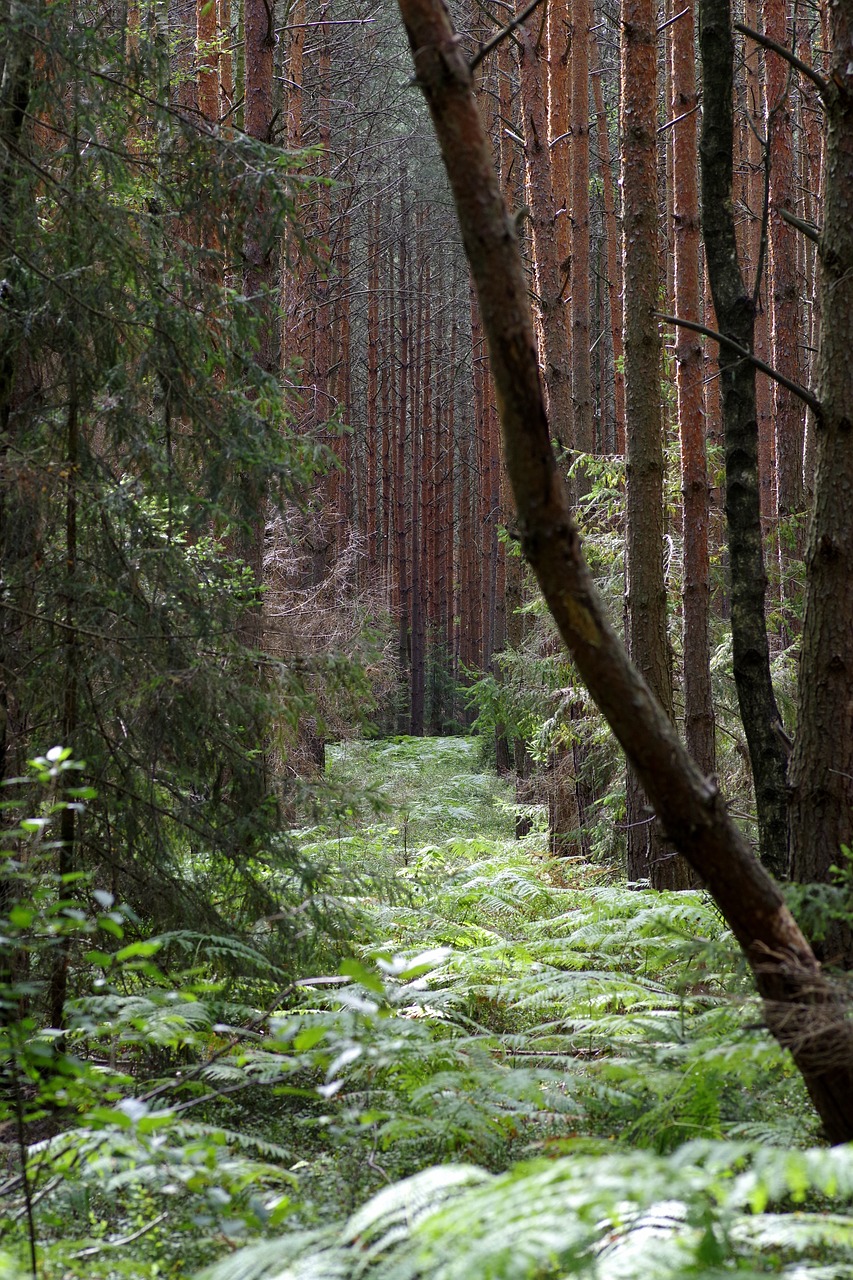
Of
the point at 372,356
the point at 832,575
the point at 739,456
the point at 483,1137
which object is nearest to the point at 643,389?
the point at 739,456

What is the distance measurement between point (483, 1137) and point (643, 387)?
512 cm

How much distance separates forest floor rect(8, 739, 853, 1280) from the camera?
175cm

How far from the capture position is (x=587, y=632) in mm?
2471

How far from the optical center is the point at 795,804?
337 centimetres

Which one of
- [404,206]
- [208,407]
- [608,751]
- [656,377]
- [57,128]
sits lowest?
[608,751]

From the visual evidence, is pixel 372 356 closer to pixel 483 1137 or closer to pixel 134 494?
pixel 134 494

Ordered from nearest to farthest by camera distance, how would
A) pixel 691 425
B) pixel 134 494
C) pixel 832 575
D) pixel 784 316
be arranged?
pixel 832 575 → pixel 134 494 → pixel 691 425 → pixel 784 316

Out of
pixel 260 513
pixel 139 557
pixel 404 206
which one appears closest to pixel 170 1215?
pixel 139 557

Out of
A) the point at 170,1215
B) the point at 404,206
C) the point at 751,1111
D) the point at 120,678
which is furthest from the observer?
the point at 404,206

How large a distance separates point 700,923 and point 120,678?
3.18m

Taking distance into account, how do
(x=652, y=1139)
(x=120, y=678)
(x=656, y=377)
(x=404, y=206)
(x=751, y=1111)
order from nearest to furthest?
(x=652, y=1139) < (x=751, y=1111) < (x=120, y=678) < (x=656, y=377) < (x=404, y=206)

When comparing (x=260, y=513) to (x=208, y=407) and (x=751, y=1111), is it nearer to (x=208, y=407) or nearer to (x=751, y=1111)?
(x=208, y=407)

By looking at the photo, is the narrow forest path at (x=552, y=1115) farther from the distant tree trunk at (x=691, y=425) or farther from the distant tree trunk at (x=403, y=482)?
the distant tree trunk at (x=403, y=482)

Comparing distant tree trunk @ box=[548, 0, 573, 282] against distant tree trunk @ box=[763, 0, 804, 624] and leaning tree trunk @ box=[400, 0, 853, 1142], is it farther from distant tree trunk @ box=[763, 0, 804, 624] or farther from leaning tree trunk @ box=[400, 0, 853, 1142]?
leaning tree trunk @ box=[400, 0, 853, 1142]
